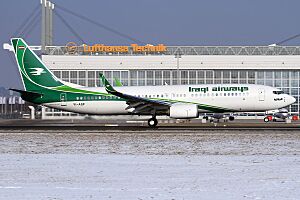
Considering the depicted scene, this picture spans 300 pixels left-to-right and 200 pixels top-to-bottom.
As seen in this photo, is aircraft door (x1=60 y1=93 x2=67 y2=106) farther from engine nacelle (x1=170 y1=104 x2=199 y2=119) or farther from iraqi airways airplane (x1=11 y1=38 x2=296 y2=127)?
engine nacelle (x1=170 y1=104 x2=199 y2=119)

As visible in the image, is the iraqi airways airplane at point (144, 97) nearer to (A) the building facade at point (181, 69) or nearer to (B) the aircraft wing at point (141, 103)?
(B) the aircraft wing at point (141, 103)

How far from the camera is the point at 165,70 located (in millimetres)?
92500

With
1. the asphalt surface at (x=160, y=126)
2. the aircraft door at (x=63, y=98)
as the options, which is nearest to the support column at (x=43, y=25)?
the asphalt surface at (x=160, y=126)

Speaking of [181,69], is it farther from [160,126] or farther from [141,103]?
[141,103]

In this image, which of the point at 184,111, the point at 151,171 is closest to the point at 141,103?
the point at 184,111

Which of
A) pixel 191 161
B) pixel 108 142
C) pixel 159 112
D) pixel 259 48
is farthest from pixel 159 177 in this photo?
pixel 259 48

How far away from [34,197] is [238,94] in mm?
35542

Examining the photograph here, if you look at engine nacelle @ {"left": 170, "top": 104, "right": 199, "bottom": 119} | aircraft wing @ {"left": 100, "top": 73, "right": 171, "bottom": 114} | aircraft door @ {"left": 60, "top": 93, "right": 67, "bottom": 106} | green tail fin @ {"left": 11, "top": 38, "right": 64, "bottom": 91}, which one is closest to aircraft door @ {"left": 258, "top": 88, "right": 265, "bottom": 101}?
engine nacelle @ {"left": 170, "top": 104, "right": 199, "bottom": 119}

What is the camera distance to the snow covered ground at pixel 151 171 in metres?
12.6

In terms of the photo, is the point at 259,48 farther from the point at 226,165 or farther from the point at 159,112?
the point at 226,165

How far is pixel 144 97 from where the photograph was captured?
4812 centimetres

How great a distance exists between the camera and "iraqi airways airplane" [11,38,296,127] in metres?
45.7

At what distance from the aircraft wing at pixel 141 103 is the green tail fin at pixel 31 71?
240 inches

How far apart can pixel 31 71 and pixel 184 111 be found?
15924 millimetres
